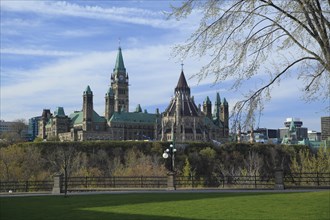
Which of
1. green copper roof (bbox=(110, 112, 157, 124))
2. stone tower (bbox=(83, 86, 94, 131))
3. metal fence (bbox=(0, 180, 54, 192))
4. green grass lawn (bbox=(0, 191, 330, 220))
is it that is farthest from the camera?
green copper roof (bbox=(110, 112, 157, 124))

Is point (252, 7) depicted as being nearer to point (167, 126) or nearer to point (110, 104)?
point (167, 126)

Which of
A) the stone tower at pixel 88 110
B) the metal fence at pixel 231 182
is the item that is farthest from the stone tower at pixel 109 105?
the metal fence at pixel 231 182

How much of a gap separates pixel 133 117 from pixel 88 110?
1955 cm

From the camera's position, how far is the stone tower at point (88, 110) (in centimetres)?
17788

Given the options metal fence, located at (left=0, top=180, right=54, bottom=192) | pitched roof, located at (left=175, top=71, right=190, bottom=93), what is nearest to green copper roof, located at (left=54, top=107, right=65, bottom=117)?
pitched roof, located at (left=175, top=71, right=190, bottom=93)

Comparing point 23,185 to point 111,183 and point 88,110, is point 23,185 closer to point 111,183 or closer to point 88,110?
point 111,183

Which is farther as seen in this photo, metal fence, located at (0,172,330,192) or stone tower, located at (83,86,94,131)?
stone tower, located at (83,86,94,131)

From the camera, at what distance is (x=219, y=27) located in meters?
16.9

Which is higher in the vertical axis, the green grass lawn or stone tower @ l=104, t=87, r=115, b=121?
stone tower @ l=104, t=87, r=115, b=121

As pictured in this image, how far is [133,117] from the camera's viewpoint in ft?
631

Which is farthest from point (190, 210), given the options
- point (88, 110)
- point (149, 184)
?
point (88, 110)

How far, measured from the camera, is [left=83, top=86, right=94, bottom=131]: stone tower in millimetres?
177875

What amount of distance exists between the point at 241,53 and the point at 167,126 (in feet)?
529

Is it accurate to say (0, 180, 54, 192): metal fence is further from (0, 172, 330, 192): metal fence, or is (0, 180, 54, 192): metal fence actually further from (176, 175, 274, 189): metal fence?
(176, 175, 274, 189): metal fence
